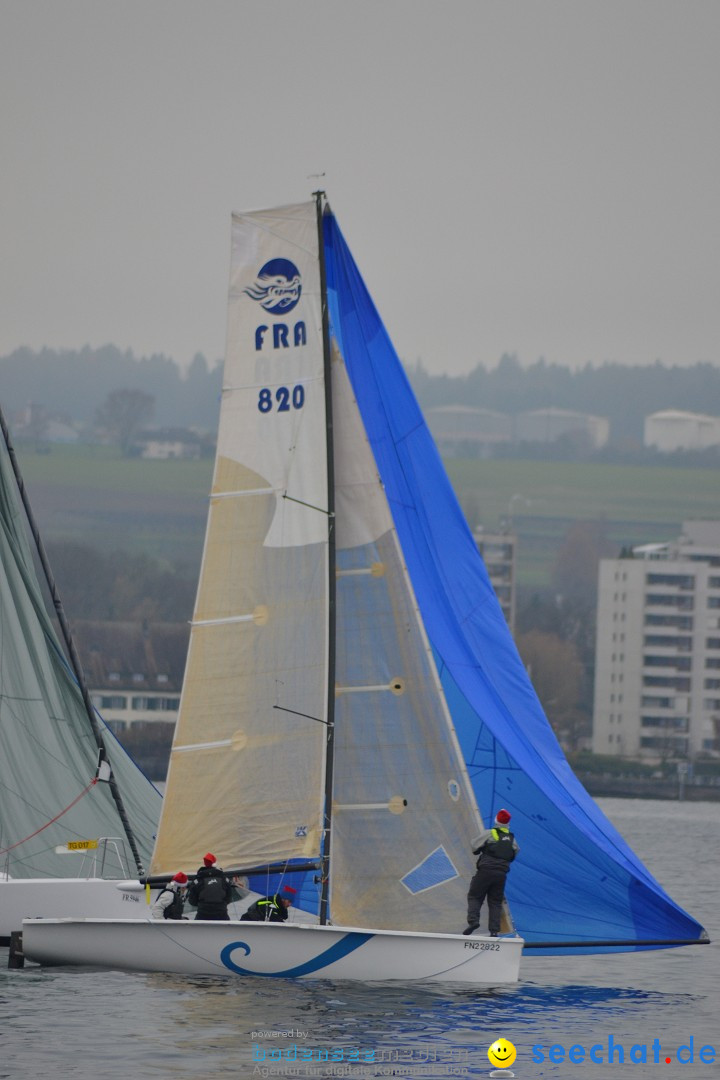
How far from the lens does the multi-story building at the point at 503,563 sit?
→ 182 meters

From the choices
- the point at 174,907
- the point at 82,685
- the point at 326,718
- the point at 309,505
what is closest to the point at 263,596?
the point at 309,505

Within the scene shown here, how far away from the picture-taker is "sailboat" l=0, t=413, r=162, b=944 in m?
23.5

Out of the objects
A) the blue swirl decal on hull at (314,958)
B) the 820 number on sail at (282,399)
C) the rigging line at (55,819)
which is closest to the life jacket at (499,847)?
the blue swirl decal on hull at (314,958)

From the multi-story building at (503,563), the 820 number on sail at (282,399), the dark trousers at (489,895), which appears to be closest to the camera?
the dark trousers at (489,895)

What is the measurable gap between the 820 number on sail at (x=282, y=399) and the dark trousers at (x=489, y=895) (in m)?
5.35

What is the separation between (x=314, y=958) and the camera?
62.2ft

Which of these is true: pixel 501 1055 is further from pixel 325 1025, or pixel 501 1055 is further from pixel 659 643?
pixel 659 643

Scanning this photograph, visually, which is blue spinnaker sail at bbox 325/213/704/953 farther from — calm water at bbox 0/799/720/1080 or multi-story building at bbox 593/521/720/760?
multi-story building at bbox 593/521/720/760

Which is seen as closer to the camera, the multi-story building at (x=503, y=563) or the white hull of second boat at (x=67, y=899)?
the white hull of second boat at (x=67, y=899)

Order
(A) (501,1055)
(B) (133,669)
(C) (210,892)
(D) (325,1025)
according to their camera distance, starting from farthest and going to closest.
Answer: (B) (133,669) < (C) (210,892) < (D) (325,1025) < (A) (501,1055)

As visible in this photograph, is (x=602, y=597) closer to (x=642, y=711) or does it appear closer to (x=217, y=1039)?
(x=642, y=711)

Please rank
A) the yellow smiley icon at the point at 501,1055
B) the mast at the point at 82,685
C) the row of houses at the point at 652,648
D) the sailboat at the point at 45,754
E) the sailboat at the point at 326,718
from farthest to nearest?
the row of houses at the point at 652,648, the mast at the point at 82,685, the sailboat at the point at 45,754, the sailboat at the point at 326,718, the yellow smiley icon at the point at 501,1055

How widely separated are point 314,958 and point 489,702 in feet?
11.6

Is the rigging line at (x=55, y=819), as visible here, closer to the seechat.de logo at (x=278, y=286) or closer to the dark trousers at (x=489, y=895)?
the dark trousers at (x=489, y=895)
